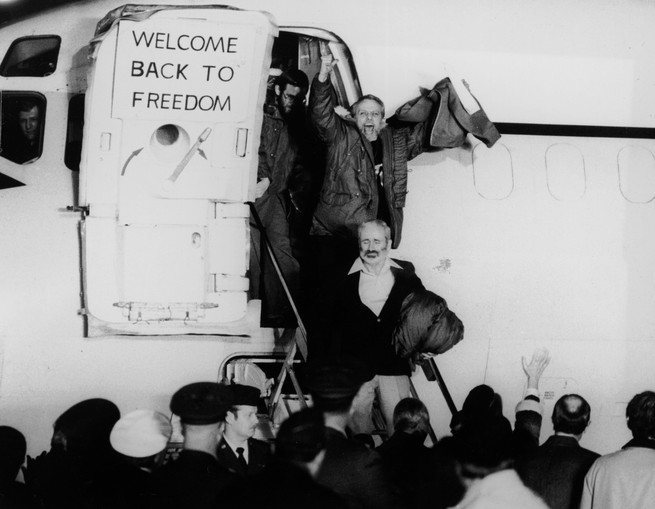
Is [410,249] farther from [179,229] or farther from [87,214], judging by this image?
[87,214]

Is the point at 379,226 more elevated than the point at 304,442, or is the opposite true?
the point at 379,226

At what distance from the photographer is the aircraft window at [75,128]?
4.90 metres

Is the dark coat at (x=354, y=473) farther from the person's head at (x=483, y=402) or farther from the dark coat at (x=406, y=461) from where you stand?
the person's head at (x=483, y=402)

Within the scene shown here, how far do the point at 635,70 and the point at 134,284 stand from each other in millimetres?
3446

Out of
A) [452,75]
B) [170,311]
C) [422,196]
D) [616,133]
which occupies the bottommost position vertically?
[170,311]

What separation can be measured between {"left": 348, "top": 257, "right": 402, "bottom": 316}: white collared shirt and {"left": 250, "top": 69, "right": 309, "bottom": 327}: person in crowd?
0.55 m

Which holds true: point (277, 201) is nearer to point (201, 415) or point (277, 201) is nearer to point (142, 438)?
point (142, 438)

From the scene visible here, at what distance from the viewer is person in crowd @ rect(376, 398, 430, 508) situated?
11.3 ft

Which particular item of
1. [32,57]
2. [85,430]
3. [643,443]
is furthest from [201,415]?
[32,57]

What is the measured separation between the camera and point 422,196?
5.14 m

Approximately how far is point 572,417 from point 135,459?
6.55 ft

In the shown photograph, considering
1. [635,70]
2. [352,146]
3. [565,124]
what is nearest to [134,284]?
[352,146]

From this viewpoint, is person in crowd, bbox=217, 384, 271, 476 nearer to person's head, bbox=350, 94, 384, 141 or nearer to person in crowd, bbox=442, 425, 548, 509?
person in crowd, bbox=442, 425, 548, 509

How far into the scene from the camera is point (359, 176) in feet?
15.9
